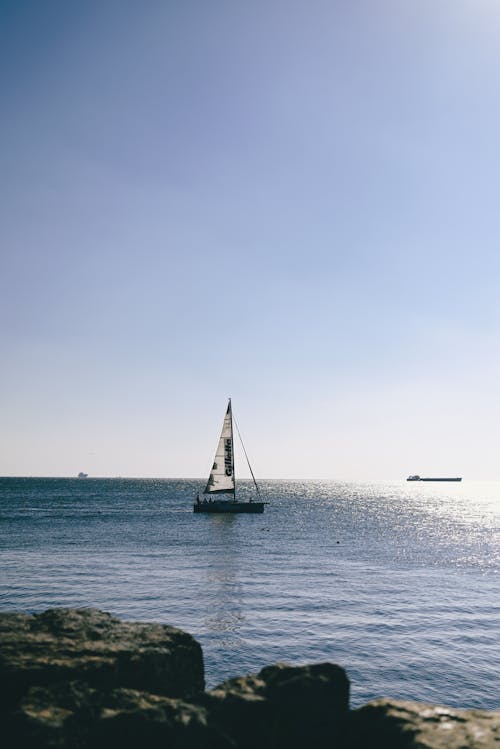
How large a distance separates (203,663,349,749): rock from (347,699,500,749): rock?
17.0 inches

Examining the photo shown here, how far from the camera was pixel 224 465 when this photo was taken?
10756cm

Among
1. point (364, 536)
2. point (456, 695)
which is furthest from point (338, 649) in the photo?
point (364, 536)

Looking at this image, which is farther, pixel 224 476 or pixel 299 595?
pixel 224 476

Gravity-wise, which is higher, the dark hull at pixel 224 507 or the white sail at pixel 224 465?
the white sail at pixel 224 465

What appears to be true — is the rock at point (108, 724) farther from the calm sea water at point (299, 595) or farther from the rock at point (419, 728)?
the calm sea water at point (299, 595)

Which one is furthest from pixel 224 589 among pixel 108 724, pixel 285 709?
pixel 108 724

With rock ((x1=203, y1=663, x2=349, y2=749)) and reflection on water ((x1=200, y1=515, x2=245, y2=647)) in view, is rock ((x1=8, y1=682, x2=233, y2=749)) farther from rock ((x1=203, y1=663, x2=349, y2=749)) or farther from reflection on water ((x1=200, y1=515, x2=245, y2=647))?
reflection on water ((x1=200, y1=515, x2=245, y2=647))

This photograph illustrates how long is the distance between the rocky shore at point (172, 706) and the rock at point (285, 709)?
0.02 metres

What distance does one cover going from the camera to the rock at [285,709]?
9.05 meters

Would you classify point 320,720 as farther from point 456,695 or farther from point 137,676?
point 456,695

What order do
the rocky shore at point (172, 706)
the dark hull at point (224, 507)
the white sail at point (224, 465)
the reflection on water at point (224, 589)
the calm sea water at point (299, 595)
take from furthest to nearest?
the white sail at point (224, 465) < the dark hull at point (224, 507) < the reflection on water at point (224, 589) < the calm sea water at point (299, 595) < the rocky shore at point (172, 706)

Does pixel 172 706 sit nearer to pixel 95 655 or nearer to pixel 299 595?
pixel 95 655

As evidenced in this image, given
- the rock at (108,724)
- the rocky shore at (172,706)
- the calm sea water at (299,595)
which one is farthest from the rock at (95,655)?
the calm sea water at (299,595)

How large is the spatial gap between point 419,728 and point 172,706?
390 centimetres
